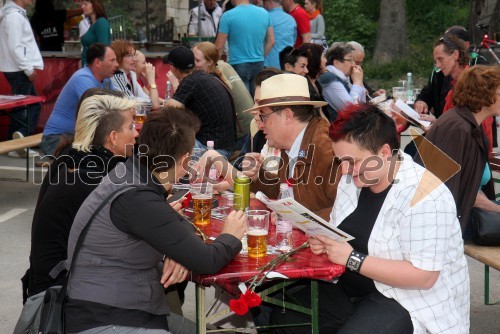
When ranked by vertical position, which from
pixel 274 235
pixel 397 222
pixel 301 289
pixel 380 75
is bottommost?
pixel 380 75

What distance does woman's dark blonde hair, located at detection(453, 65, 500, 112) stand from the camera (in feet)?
15.1

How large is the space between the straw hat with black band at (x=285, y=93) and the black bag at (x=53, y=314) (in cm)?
166

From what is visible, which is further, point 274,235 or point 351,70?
point 351,70

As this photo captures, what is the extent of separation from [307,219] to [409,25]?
20.6 meters

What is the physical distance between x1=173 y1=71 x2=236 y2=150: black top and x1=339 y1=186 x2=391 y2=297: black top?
3.40 metres

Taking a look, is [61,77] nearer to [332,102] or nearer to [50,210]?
[332,102]

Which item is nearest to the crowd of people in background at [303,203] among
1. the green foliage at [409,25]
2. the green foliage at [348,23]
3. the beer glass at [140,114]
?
the beer glass at [140,114]

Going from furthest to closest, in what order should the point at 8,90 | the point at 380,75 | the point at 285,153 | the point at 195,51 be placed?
the point at 380,75 < the point at 8,90 < the point at 195,51 < the point at 285,153

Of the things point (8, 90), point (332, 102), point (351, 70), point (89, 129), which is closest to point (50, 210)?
point (89, 129)

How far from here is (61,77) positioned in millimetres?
10719

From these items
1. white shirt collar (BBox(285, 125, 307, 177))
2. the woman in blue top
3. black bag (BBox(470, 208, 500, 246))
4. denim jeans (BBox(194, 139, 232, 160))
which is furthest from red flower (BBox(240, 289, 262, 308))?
the woman in blue top

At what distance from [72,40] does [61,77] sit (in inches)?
258

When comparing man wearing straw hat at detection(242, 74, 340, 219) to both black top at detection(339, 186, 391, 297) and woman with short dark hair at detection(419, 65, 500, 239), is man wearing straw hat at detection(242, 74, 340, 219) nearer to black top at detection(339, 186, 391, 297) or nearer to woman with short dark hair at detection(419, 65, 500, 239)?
black top at detection(339, 186, 391, 297)

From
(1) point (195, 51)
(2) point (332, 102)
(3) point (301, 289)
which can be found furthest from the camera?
(2) point (332, 102)
